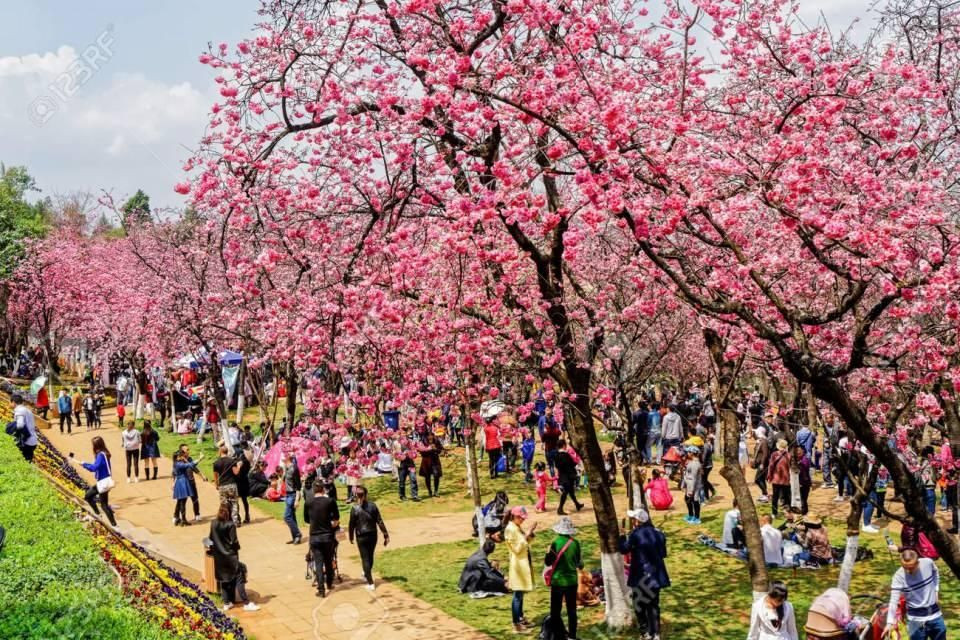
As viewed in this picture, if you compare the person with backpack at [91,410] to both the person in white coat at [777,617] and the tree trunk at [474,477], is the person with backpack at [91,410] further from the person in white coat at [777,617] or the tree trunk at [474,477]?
the person in white coat at [777,617]

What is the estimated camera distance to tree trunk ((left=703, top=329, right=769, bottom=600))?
36.5 ft

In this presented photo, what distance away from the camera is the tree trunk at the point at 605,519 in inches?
438

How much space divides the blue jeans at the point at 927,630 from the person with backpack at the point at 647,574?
8.84 ft

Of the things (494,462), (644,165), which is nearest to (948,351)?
(644,165)

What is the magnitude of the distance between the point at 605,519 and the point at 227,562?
5385 mm

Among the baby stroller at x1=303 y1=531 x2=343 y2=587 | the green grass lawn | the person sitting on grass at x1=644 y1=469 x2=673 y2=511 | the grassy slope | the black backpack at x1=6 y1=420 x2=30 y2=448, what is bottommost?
the green grass lawn

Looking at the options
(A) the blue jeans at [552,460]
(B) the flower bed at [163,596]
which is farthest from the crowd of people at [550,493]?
(B) the flower bed at [163,596]

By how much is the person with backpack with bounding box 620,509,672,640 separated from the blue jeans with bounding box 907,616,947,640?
2695 mm

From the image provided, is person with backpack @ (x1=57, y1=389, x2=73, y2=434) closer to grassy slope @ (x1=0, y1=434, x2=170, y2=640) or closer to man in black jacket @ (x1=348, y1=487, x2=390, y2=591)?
grassy slope @ (x1=0, y1=434, x2=170, y2=640)

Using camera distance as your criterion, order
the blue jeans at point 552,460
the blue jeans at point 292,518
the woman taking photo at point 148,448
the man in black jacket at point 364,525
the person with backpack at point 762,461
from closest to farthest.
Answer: the man in black jacket at point 364,525, the blue jeans at point 292,518, the blue jeans at point 552,460, the person with backpack at point 762,461, the woman taking photo at point 148,448

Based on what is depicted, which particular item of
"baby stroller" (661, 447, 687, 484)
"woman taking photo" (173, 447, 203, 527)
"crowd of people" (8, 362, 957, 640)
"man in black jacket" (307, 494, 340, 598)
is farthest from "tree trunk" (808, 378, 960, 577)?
"woman taking photo" (173, 447, 203, 527)

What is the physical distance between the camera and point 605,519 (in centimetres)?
1113

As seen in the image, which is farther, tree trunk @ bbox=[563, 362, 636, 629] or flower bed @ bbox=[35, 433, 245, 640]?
tree trunk @ bbox=[563, 362, 636, 629]

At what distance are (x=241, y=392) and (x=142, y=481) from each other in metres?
9.84
